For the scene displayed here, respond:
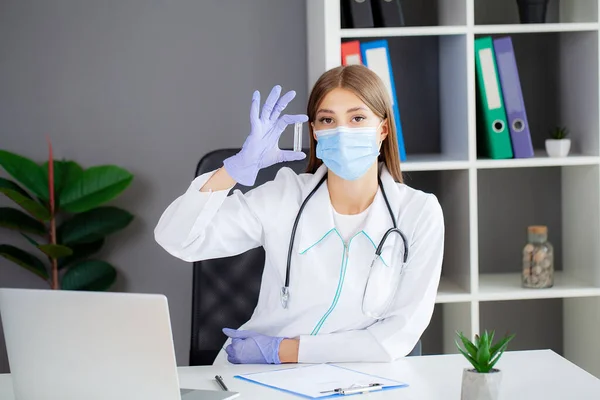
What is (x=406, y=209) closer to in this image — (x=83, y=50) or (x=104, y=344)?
(x=104, y=344)

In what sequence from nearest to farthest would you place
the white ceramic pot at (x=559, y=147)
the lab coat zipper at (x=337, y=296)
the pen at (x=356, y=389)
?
the pen at (x=356, y=389) < the lab coat zipper at (x=337, y=296) < the white ceramic pot at (x=559, y=147)

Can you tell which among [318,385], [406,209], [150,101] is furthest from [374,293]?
[150,101]

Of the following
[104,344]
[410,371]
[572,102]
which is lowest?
[410,371]

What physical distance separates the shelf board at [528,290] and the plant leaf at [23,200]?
134cm

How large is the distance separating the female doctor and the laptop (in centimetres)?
52

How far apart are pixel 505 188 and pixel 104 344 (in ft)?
6.08

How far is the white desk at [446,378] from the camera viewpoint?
135 cm

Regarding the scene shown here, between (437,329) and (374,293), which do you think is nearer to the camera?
(374,293)

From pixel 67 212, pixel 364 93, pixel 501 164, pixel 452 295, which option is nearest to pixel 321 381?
pixel 364 93

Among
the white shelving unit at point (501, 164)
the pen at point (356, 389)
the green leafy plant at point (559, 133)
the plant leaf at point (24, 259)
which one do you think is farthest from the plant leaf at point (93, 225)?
the pen at point (356, 389)

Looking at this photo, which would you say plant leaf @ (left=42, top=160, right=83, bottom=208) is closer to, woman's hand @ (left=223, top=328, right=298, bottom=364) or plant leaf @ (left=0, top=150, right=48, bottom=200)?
plant leaf @ (left=0, top=150, right=48, bottom=200)

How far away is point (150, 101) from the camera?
2.70 m

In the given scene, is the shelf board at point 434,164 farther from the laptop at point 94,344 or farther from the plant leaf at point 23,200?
the laptop at point 94,344

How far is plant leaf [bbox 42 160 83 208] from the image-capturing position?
2.60 metres
